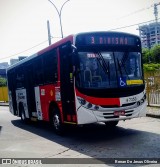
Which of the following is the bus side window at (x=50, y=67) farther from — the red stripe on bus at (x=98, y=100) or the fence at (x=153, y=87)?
the fence at (x=153, y=87)

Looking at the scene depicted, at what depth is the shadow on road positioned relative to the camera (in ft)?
24.0

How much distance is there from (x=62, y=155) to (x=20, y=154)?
1289 mm

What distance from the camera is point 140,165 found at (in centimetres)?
623

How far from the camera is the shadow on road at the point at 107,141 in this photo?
7316mm

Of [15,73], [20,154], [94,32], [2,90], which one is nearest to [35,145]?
[20,154]

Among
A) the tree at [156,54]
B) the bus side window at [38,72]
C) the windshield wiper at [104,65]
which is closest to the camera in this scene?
the windshield wiper at [104,65]

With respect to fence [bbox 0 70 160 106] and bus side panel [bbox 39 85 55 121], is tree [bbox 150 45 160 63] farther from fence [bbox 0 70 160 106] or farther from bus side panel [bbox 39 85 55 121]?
bus side panel [bbox 39 85 55 121]

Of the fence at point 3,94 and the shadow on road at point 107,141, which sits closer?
the shadow on road at point 107,141

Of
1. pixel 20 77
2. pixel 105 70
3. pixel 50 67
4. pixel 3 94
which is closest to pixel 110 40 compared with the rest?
pixel 105 70

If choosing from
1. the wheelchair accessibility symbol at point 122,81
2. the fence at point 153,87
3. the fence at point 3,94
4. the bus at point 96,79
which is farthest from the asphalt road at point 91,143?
the fence at point 3,94

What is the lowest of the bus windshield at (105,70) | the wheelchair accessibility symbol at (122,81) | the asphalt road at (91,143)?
the asphalt road at (91,143)

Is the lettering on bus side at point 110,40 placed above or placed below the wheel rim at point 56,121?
above

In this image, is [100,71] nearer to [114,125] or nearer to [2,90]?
[114,125]

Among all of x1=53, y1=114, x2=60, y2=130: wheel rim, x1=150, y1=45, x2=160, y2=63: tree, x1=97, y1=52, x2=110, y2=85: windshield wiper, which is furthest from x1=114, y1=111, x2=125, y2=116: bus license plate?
x1=150, y1=45, x2=160, y2=63: tree
